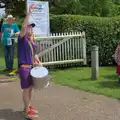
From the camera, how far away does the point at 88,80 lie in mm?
10055

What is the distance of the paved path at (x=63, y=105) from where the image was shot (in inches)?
262

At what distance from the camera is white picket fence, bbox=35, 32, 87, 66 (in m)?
11.7

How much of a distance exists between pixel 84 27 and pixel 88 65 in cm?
139

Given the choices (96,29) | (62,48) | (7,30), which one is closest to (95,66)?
(62,48)

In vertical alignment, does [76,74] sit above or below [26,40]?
below

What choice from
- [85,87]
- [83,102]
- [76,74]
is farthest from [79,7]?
[83,102]

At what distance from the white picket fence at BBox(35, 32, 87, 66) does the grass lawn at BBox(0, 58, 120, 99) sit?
1.20ft

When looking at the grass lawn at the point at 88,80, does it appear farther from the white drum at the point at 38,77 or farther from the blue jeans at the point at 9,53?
the white drum at the point at 38,77

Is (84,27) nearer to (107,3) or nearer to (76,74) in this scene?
(76,74)

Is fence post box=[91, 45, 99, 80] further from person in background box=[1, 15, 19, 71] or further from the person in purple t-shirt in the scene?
the person in purple t-shirt

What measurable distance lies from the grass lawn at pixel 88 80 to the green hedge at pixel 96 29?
27.3 inches

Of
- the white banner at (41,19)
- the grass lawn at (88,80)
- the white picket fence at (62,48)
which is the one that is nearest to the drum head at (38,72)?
the grass lawn at (88,80)

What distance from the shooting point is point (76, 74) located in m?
11.1

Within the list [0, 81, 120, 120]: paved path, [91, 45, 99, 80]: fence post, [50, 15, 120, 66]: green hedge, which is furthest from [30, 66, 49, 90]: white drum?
[50, 15, 120, 66]: green hedge
